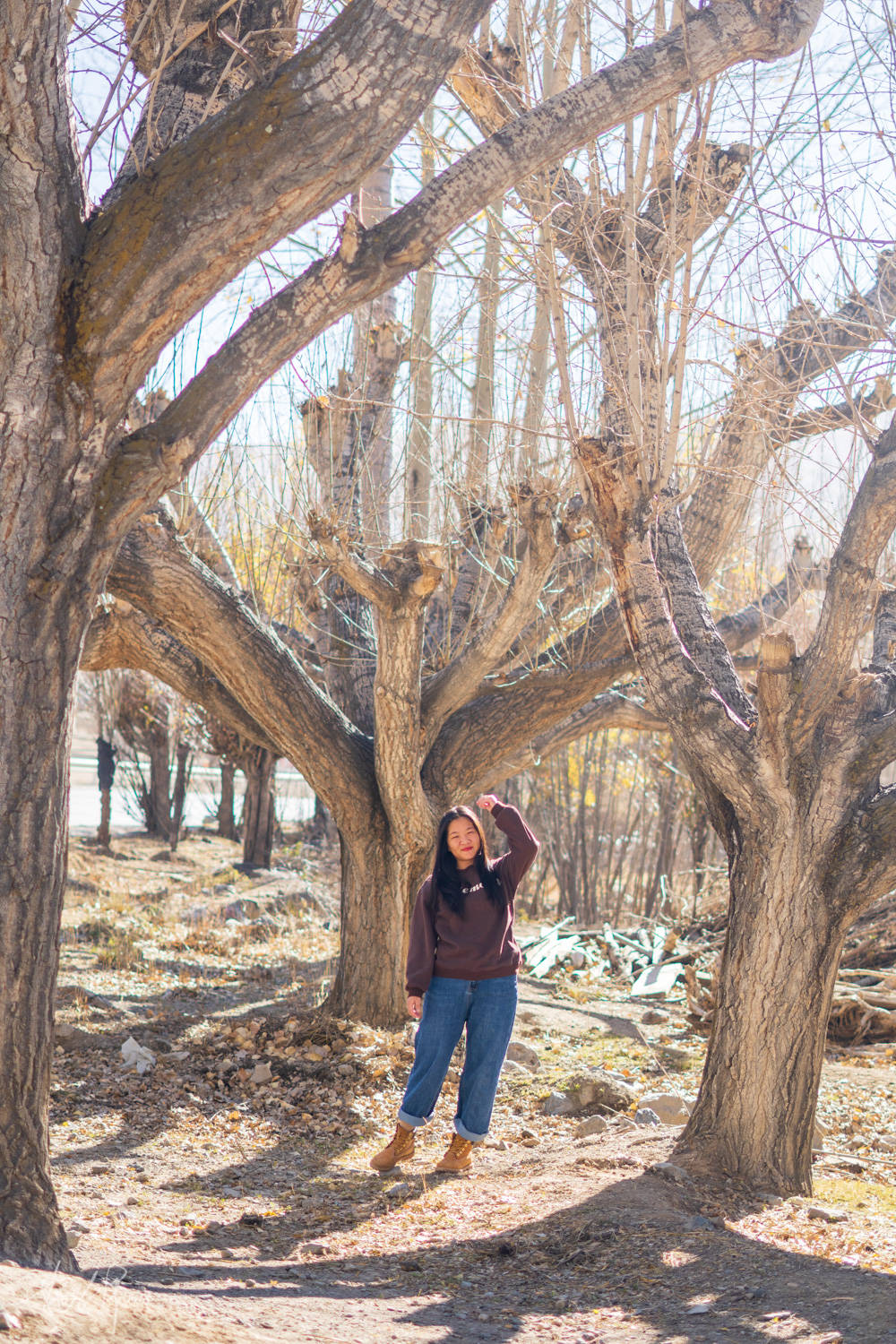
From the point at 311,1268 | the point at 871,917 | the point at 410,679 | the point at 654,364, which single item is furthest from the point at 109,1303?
the point at 871,917

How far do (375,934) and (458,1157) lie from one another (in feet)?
7.91

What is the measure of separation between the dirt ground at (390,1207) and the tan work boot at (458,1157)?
10cm

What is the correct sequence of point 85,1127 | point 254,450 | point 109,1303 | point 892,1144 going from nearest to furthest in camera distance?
point 109,1303 < point 85,1127 < point 892,1144 < point 254,450

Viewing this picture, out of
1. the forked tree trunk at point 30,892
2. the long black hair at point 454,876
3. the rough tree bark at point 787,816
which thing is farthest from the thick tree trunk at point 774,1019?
the forked tree trunk at point 30,892

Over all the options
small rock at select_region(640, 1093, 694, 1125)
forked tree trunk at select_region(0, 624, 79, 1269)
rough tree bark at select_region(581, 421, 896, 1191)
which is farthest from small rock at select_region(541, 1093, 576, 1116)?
forked tree trunk at select_region(0, 624, 79, 1269)

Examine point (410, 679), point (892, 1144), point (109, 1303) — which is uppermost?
point (410, 679)

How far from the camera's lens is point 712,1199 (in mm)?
4445

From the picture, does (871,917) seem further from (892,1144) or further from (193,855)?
(193,855)

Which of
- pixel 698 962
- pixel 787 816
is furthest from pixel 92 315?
pixel 698 962

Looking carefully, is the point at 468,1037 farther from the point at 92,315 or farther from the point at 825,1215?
the point at 92,315

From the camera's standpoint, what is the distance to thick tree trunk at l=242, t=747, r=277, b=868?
16844 mm

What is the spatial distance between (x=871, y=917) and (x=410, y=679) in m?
5.83

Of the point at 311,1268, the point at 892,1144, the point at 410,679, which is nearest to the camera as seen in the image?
the point at 311,1268

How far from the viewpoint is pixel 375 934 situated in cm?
734
